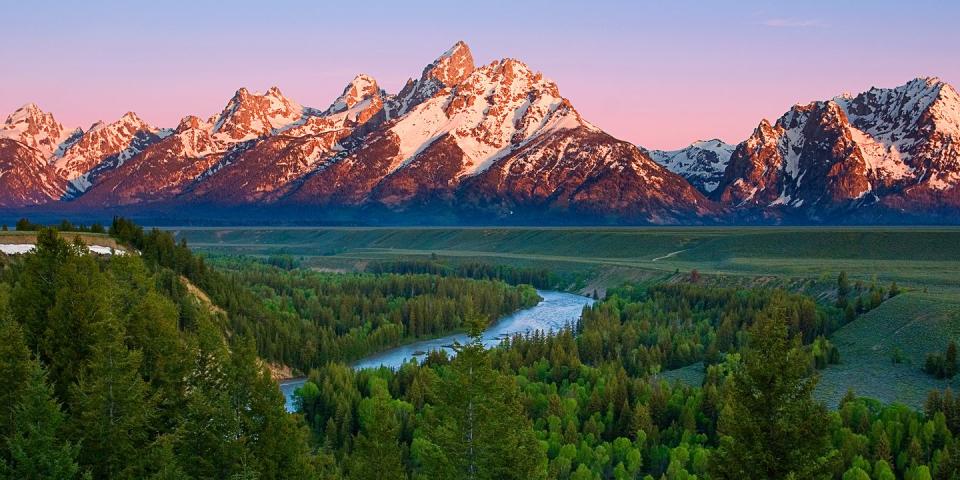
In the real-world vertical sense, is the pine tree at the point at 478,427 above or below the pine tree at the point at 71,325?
below

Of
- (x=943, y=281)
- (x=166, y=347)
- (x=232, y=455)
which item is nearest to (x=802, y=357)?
(x=232, y=455)

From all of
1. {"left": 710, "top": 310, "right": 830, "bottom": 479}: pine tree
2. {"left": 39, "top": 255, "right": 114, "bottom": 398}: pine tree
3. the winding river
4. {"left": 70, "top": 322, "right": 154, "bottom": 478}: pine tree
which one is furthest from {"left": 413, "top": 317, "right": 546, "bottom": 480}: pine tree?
the winding river

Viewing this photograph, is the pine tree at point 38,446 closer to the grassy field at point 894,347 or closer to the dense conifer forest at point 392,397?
the dense conifer forest at point 392,397

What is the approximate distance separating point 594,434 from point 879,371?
39.8 metres

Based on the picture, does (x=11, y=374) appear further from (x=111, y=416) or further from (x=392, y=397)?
(x=392, y=397)

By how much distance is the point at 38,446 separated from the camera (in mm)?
35375

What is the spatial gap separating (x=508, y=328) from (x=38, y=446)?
11628cm

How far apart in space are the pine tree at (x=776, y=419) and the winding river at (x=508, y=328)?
63748 millimetres

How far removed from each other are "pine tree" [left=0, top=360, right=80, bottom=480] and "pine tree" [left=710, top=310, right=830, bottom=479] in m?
26.8

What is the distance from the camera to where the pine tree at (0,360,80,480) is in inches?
1369

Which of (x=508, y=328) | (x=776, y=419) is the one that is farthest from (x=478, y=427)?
(x=508, y=328)

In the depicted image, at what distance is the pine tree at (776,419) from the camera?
108 ft

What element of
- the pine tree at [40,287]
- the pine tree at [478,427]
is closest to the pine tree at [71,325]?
the pine tree at [40,287]

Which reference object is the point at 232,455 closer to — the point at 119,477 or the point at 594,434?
the point at 119,477
